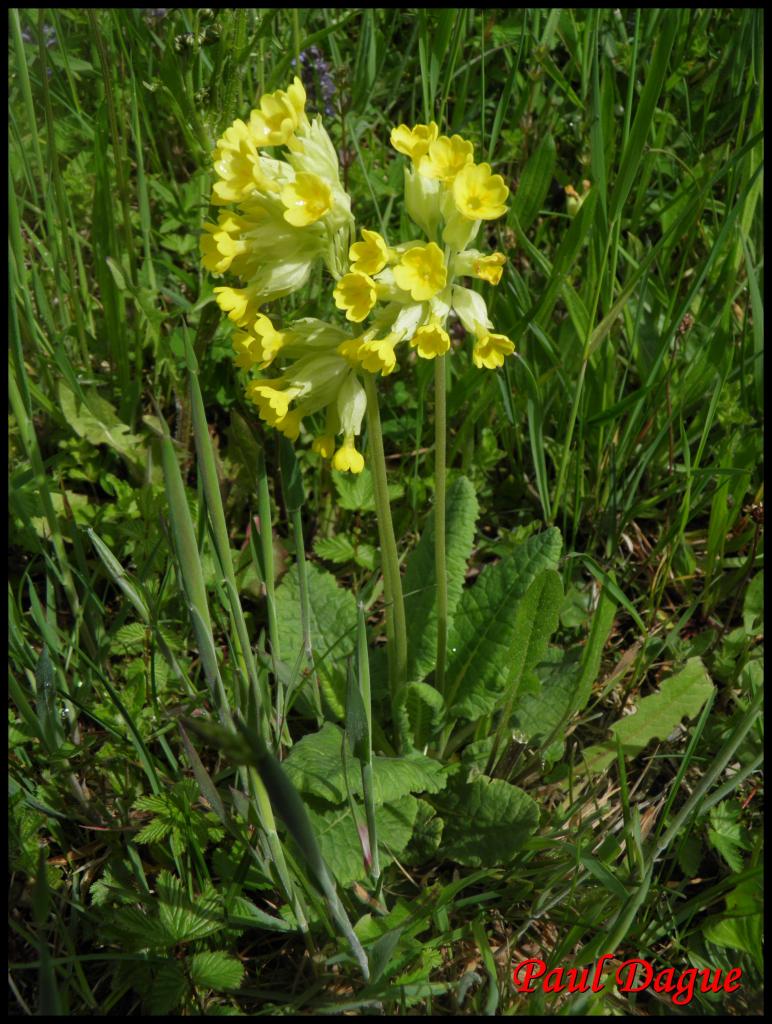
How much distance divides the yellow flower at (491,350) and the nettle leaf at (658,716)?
108cm

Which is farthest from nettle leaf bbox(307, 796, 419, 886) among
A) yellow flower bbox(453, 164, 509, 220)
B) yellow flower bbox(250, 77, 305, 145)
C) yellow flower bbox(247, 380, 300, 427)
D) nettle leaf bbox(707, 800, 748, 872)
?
yellow flower bbox(250, 77, 305, 145)

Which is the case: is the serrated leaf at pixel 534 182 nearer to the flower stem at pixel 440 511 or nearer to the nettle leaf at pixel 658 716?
the flower stem at pixel 440 511

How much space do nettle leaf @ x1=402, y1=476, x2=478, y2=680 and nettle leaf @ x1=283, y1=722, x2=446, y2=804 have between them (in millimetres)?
356

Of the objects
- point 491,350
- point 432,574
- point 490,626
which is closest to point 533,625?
point 490,626

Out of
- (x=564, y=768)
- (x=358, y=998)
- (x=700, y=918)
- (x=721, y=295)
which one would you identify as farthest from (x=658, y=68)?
(x=358, y=998)

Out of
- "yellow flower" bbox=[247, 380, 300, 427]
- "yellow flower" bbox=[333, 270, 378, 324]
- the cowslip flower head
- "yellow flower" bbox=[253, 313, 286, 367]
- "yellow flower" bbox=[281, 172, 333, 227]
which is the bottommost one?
"yellow flower" bbox=[247, 380, 300, 427]

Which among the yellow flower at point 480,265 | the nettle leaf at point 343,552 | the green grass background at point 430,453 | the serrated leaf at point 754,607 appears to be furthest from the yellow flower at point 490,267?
the serrated leaf at point 754,607

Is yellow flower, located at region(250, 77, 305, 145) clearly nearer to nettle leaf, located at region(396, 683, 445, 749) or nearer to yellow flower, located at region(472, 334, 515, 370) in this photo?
yellow flower, located at region(472, 334, 515, 370)

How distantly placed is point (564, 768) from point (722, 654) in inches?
25.9

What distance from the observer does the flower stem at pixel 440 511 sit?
1.92m

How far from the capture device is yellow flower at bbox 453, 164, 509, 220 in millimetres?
1757

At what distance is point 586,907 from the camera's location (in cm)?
204

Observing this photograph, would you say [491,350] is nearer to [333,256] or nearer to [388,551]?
[333,256]
